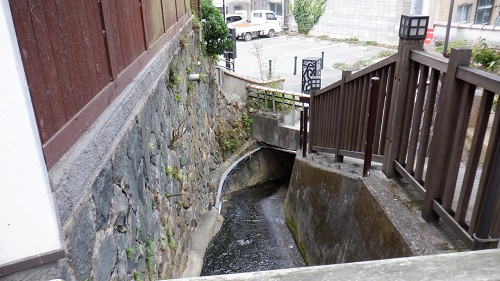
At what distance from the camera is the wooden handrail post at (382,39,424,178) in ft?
10.1

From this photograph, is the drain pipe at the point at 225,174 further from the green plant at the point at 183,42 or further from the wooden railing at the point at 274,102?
the green plant at the point at 183,42

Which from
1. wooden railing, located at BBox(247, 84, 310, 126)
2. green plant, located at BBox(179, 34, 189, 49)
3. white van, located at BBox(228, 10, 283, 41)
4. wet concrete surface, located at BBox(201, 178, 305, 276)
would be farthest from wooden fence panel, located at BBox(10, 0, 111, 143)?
white van, located at BBox(228, 10, 283, 41)

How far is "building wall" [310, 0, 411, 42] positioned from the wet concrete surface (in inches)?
649

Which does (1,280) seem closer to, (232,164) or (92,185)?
(92,185)

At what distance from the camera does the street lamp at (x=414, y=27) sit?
2.97 m

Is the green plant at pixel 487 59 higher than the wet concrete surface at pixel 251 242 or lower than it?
higher

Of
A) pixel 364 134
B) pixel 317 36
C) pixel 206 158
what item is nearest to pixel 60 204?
pixel 364 134

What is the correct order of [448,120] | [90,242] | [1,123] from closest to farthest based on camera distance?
[1,123]
[90,242]
[448,120]

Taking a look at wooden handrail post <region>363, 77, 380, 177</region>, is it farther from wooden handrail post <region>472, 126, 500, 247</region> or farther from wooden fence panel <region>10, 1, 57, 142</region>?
wooden fence panel <region>10, 1, 57, 142</region>

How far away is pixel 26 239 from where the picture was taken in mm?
1468

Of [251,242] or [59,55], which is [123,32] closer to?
[59,55]

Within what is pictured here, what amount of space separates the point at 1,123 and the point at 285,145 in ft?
27.2

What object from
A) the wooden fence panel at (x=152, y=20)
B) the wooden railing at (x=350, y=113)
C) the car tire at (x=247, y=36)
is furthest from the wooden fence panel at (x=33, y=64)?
the car tire at (x=247, y=36)

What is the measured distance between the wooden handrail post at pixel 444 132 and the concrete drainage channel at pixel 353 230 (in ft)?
0.87
